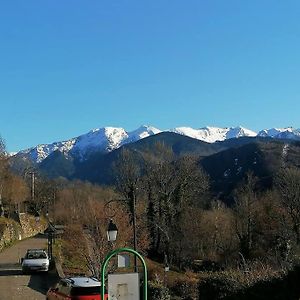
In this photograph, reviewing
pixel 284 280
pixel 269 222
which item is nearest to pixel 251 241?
pixel 269 222

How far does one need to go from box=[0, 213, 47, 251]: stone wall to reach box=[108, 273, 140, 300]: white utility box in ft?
134

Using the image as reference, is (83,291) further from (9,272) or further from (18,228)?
(18,228)

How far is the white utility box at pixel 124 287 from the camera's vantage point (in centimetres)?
895

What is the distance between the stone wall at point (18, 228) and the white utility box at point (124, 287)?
40810 mm

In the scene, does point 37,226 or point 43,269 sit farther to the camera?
point 37,226

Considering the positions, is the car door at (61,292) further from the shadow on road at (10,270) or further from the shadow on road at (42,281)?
the shadow on road at (10,270)

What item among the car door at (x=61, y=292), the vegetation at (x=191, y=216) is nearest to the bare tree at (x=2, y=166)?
the vegetation at (x=191, y=216)

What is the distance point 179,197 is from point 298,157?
303ft

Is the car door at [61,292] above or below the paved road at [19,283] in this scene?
above

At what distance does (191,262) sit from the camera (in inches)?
2051

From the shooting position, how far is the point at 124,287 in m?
9.05

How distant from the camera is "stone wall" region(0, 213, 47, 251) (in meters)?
49.8

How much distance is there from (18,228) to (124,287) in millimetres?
52710

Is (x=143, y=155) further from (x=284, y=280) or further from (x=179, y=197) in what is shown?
(x=284, y=280)
